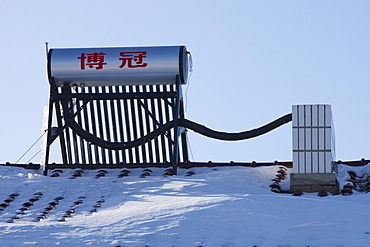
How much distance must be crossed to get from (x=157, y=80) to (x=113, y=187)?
10.7 ft

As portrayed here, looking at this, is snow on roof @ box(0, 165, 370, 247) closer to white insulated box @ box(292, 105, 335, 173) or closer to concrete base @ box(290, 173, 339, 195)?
concrete base @ box(290, 173, 339, 195)

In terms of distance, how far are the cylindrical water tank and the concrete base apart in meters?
3.81

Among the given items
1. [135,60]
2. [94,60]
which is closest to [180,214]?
[135,60]

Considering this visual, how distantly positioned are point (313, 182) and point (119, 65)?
494cm

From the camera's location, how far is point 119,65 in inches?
736

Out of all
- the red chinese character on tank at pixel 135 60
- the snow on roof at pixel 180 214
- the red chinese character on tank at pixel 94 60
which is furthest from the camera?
the red chinese character on tank at pixel 94 60

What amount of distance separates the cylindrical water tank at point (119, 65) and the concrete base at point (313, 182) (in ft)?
12.5

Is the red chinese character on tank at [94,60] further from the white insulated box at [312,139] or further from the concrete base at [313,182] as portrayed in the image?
the concrete base at [313,182]

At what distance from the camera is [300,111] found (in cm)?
1634

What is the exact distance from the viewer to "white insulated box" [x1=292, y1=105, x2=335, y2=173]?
1620 cm

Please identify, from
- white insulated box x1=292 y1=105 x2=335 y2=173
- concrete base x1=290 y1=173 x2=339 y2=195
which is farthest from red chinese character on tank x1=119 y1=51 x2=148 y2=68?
concrete base x1=290 y1=173 x2=339 y2=195

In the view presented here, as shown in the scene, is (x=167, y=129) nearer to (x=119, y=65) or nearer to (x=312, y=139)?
(x=119, y=65)

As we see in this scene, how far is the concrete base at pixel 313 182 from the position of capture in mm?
16016

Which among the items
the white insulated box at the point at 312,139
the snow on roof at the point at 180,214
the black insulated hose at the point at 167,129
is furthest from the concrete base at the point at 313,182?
the black insulated hose at the point at 167,129
